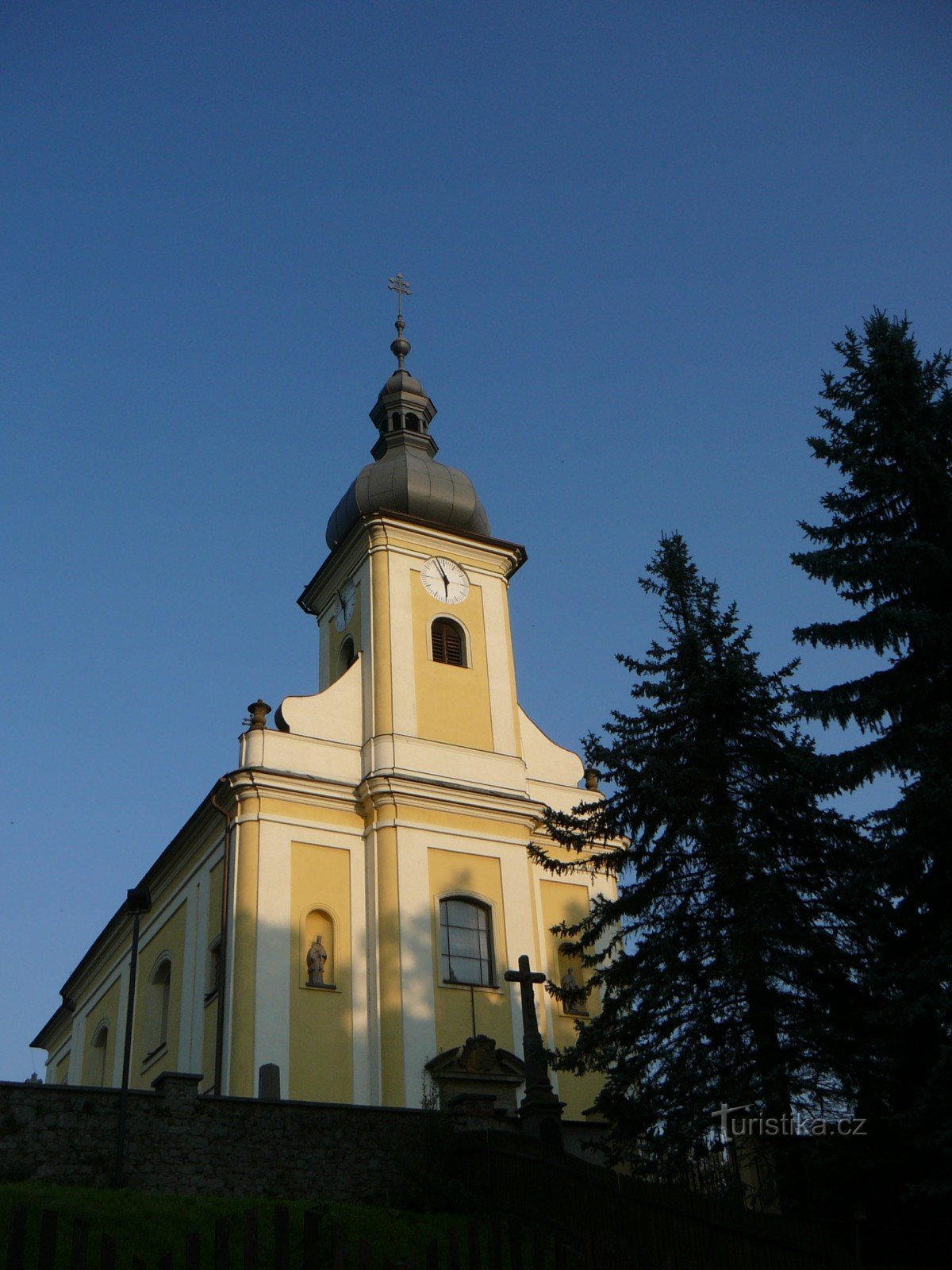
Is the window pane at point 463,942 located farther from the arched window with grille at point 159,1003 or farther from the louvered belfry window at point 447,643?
the arched window with grille at point 159,1003

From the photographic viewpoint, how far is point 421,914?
24.8 metres

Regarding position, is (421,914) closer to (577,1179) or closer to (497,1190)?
(497,1190)

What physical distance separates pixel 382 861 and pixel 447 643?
235 inches

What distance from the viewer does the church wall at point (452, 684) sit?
27.8 meters

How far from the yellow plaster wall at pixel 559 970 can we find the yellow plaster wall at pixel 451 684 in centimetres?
345

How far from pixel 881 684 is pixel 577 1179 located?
6.33 metres

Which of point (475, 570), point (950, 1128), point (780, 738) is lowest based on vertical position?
point (950, 1128)

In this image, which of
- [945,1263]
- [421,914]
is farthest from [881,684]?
[421,914]

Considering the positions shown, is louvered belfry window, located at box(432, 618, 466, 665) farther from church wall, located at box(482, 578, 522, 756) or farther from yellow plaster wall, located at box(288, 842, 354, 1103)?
yellow plaster wall, located at box(288, 842, 354, 1103)

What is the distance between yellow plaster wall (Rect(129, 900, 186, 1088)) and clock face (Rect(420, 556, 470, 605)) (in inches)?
346

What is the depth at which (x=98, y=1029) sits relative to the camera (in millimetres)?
34656

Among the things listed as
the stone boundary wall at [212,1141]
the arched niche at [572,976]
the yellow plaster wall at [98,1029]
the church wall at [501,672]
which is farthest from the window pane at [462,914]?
the yellow plaster wall at [98,1029]

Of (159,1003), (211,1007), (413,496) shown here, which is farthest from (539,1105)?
(413,496)

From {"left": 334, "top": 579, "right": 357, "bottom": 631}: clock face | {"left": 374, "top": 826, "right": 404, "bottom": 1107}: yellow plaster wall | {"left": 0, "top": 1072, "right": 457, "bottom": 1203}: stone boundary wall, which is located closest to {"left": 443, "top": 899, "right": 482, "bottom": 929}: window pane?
{"left": 374, "top": 826, "right": 404, "bottom": 1107}: yellow plaster wall
